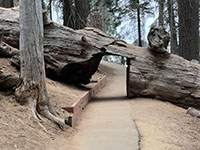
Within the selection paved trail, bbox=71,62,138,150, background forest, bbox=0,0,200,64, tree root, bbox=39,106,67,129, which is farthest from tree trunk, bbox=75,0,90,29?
tree root, bbox=39,106,67,129

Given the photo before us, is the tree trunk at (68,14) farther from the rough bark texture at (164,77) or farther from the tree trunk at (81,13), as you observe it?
the rough bark texture at (164,77)

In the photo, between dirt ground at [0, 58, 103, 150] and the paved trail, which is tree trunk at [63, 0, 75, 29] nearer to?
the paved trail

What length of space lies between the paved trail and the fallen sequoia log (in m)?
1.19

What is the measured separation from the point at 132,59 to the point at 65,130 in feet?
16.0

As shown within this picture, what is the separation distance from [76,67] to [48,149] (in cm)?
609

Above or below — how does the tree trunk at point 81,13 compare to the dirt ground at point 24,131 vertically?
above

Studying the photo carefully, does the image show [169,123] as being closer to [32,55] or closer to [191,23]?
[32,55]

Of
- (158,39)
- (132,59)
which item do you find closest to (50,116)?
(132,59)

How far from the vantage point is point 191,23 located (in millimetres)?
10594

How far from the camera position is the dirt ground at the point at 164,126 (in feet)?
17.3

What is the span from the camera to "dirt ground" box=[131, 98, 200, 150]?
17.3 feet

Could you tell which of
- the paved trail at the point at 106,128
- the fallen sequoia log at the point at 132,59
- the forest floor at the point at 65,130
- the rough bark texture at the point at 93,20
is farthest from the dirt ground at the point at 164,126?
the rough bark texture at the point at 93,20

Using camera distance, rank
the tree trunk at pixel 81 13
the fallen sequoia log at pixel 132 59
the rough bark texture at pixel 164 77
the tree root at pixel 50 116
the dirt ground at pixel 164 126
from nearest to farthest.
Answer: the dirt ground at pixel 164 126 < the tree root at pixel 50 116 < the rough bark texture at pixel 164 77 < the fallen sequoia log at pixel 132 59 < the tree trunk at pixel 81 13

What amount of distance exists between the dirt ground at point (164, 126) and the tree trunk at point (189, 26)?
108 inches
